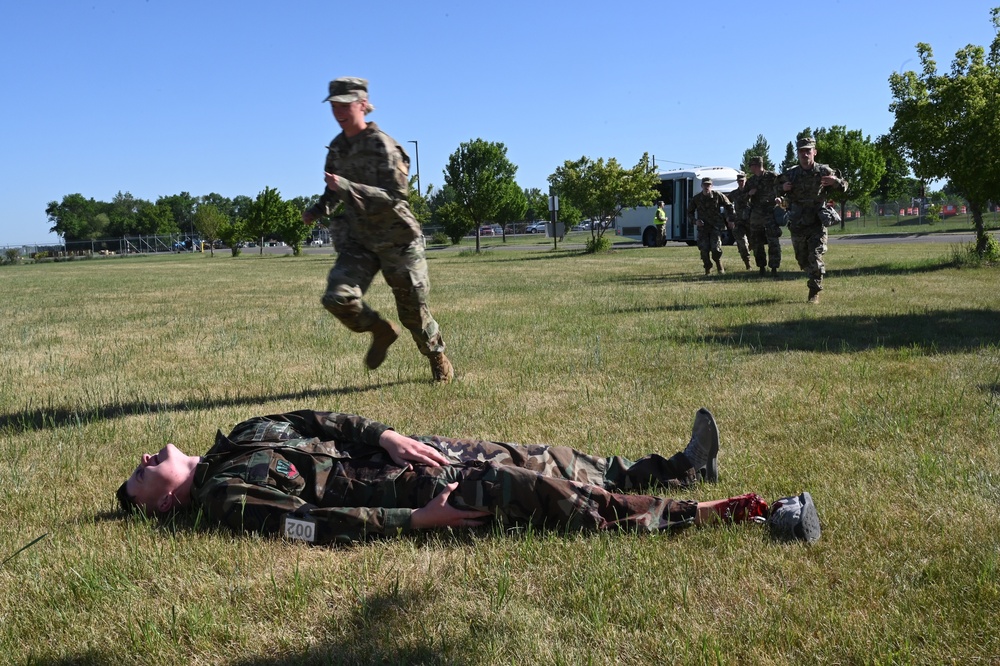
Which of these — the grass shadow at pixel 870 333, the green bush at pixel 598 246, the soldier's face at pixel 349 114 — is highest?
the soldier's face at pixel 349 114

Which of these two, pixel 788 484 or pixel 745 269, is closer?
pixel 788 484

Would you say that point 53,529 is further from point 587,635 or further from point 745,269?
point 745,269

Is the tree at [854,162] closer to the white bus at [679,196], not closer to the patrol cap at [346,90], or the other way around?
the white bus at [679,196]

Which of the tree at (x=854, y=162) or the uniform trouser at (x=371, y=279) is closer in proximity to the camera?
the uniform trouser at (x=371, y=279)

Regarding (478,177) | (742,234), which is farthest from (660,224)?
(742,234)

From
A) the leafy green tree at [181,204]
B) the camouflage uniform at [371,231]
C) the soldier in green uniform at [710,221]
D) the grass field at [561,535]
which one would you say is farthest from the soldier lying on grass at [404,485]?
the leafy green tree at [181,204]

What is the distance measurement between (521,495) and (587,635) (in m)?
0.94

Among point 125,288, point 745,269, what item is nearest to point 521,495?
A: point 745,269

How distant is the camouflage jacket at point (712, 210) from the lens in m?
19.5

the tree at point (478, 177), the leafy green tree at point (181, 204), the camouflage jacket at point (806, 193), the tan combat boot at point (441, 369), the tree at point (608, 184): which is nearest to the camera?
the tan combat boot at point (441, 369)

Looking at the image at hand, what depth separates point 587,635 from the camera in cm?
284

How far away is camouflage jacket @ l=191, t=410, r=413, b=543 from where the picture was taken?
373 centimetres

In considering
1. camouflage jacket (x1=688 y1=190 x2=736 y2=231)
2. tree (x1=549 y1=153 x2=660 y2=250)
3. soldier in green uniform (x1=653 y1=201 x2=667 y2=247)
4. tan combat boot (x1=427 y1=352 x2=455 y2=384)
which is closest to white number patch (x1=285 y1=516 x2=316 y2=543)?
tan combat boot (x1=427 y1=352 x2=455 y2=384)

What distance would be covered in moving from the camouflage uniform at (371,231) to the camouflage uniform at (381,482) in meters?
2.39
